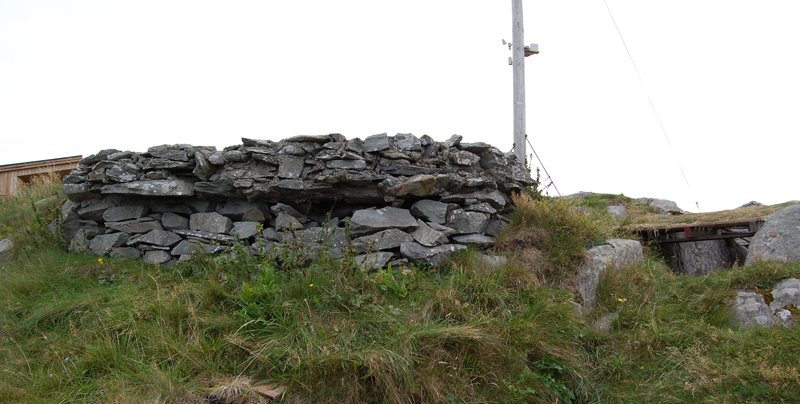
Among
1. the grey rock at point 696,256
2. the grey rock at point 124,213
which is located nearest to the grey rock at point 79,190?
the grey rock at point 124,213

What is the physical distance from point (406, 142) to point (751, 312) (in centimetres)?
448

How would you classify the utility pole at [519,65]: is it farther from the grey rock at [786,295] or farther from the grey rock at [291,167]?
the grey rock at [291,167]

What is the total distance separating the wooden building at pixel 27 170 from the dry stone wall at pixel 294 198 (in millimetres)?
4348

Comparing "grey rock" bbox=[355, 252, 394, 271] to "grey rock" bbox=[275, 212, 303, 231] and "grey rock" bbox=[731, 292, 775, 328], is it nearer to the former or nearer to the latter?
"grey rock" bbox=[275, 212, 303, 231]

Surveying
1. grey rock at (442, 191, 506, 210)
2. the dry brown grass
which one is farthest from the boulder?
the dry brown grass

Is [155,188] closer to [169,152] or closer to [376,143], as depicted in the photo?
[169,152]

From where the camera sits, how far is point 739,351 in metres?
4.17

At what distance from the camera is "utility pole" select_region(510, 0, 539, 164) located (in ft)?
29.0

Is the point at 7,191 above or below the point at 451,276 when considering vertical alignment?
above

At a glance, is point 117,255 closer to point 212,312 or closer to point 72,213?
point 72,213

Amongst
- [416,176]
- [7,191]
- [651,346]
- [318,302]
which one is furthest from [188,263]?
[7,191]

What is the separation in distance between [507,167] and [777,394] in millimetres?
3968

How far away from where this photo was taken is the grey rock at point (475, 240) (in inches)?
227

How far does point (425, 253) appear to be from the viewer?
5336 mm
